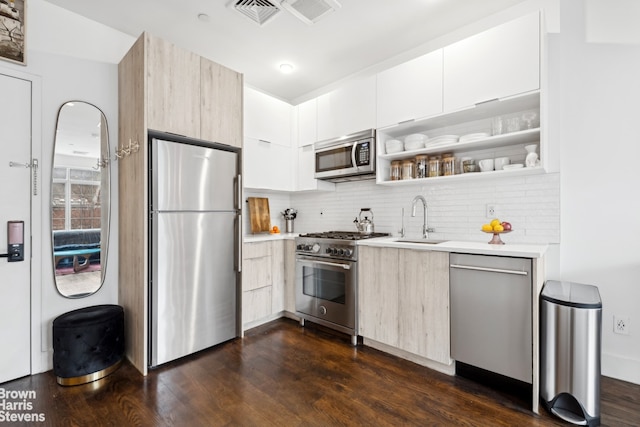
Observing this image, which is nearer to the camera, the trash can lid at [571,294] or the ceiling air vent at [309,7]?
the trash can lid at [571,294]

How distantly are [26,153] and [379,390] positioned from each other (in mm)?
3090

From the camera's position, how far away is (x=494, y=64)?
7.25 ft

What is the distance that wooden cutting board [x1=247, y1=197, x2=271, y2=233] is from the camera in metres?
3.65

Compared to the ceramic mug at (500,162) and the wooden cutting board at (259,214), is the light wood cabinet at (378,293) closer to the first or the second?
the ceramic mug at (500,162)

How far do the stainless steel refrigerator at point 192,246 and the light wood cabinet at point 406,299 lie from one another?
127cm

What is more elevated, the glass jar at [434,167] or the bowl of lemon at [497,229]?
the glass jar at [434,167]

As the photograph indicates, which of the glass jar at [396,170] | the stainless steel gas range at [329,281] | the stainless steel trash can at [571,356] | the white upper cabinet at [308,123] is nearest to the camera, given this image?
the stainless steel trash can at [571,356]

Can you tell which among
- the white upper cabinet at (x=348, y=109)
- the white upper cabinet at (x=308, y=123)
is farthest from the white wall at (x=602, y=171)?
the white upper cabinet at (x=308, y=123)

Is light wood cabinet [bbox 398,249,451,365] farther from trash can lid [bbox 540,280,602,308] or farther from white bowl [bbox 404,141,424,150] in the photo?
white bowl [bbox 404,141,424,150]

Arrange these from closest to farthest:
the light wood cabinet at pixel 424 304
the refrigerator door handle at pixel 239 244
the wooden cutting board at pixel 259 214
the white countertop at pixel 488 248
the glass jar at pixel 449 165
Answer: the white countertop at pixel 488 248
the light wood cabinet at pixel 424 304
the glass jar at pixel 449 165
the refrigerator door handle at pixel 239 244
the wooden cutting board at pixel 259 214

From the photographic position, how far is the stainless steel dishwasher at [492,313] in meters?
1.83

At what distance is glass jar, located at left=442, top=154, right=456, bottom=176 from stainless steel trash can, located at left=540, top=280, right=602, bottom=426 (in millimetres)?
1191

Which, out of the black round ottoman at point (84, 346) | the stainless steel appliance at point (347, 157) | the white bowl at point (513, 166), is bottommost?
the black round ottoman at point (84, 346)

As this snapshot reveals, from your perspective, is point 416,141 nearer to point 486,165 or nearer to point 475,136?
point 475,136
